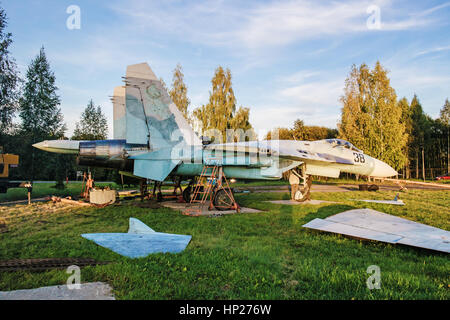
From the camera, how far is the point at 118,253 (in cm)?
444

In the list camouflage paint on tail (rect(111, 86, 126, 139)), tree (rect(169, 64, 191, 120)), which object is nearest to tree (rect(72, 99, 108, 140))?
tree (rect(169, 64, 191, 120))

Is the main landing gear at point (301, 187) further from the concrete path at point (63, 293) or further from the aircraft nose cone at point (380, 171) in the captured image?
the concrete path at point (63, 293)

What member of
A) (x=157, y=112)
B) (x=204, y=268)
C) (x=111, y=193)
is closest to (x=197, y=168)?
(x=157, y=112)

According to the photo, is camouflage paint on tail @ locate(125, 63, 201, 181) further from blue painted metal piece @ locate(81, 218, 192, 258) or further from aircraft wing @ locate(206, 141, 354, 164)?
blue painted metal piece @ locate(81, 218, 192, 258)

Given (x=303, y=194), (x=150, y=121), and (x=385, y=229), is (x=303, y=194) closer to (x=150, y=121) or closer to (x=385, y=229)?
(x=385, y=229)

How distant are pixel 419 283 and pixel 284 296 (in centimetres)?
181

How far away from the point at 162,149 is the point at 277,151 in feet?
15.9

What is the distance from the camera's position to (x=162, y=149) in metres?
10.4

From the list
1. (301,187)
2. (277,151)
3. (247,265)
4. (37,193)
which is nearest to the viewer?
(247,265)

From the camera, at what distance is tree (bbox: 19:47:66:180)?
19047 mm

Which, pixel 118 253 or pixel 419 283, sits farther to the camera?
pixel 118 253

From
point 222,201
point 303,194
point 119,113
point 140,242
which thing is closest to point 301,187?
point 303,194
